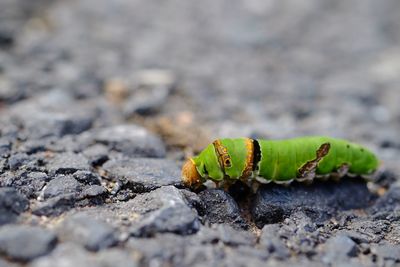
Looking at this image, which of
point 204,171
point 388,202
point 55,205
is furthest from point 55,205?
point 388,202

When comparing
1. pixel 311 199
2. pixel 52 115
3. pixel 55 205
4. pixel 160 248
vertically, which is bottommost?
pixel 311 199

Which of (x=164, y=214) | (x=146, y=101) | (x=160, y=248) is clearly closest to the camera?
(x=160, y=248)

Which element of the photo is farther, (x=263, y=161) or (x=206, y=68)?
(x=206, y=68)

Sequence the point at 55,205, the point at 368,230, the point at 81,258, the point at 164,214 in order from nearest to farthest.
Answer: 1. the point at 81,258
2. the point at 164,214
3. the point at 55,205
4. the point at 368,230

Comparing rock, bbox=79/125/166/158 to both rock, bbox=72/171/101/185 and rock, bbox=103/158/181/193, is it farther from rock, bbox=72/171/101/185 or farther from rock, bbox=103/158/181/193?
rock, bbox=72/171/101/185

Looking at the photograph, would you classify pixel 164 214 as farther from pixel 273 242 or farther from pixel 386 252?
pixel 386 252

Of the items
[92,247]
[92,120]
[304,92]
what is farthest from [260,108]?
[92,247]

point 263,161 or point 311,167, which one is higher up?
point 263,161
